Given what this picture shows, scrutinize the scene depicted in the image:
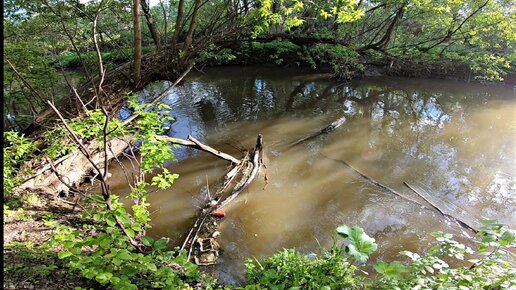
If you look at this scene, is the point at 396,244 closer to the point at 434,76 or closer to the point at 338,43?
the point at 338,43

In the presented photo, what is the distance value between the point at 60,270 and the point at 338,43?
12865 mm

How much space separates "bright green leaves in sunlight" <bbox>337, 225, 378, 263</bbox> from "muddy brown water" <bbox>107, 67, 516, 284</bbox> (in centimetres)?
218

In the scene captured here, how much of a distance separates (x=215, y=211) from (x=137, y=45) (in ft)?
11.5

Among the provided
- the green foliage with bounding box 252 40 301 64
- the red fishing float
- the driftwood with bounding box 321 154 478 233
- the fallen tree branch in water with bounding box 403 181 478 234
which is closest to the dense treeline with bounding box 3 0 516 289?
the green foliage with bounding box 252 40 301 64

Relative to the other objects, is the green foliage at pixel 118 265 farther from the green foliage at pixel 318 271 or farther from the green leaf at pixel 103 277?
the green foliage at pixel 318 271

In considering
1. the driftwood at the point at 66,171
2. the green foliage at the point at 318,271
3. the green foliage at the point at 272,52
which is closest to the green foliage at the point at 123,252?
the driftwood at the point at 66,171

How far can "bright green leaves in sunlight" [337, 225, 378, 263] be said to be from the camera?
8.94ft

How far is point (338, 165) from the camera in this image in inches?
306

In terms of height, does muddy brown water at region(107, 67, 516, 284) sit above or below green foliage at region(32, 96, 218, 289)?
below

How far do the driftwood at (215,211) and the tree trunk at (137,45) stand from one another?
9.43ft

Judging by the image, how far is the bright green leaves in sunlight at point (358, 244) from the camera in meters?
2.72

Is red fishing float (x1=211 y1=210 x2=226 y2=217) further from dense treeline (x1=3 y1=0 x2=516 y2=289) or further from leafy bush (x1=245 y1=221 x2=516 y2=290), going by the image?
leafy bush (x1=245 y1=221 x2=516 y2=290)

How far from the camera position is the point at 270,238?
5344mm

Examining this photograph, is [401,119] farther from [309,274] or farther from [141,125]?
[141,125]
